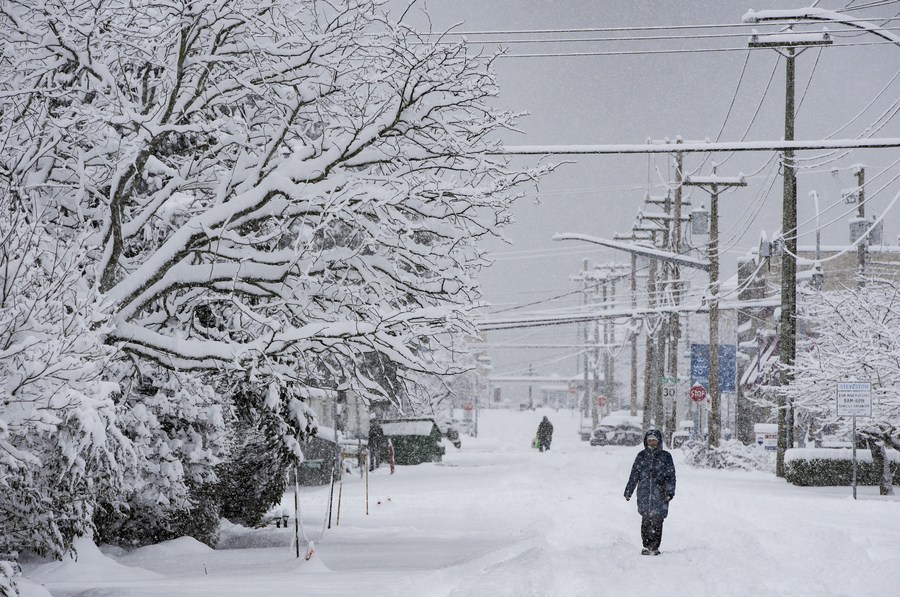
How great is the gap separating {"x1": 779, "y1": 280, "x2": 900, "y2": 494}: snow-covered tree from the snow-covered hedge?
85 cm

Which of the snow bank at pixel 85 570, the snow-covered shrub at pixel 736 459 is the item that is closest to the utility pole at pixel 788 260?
the snow-covered shrub at pixel 736 459

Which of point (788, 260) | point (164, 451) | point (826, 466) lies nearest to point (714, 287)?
point (788, 260)

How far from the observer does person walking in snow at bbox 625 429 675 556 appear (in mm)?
12125

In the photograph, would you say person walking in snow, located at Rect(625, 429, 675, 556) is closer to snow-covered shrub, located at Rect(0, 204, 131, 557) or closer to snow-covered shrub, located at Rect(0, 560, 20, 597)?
snow-covered shrub, located at Rect(0, 204, 131, 557)

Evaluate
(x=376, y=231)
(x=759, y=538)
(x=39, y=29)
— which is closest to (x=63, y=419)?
(x=376, y=231)

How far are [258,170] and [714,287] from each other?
29280 mm

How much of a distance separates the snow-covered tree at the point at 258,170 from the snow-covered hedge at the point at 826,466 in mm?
17151

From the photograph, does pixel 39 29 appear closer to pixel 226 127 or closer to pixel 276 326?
pixel 226 127

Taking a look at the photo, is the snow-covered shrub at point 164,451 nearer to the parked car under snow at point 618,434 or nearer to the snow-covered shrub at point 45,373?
the snow-covered shrub at point 45,373

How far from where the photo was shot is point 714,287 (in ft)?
119

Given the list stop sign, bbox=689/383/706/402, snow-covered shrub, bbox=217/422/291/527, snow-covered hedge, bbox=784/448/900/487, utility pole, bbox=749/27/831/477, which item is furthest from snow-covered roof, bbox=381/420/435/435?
snow-covered shrub, bbox=217/422/291/527

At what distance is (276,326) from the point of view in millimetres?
9305

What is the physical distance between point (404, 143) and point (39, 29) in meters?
4.13

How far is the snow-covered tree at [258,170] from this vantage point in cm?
930
